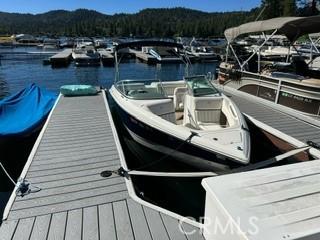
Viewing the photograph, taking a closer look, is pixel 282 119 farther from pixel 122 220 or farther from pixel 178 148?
pixel 122 220

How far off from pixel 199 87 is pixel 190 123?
0.94 meters

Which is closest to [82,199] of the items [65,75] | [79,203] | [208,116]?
[79,203]

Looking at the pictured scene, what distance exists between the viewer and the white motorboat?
440cm

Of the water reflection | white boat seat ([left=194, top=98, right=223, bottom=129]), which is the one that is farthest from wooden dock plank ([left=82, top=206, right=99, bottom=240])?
the water reflection

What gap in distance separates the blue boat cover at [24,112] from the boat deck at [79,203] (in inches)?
50.1

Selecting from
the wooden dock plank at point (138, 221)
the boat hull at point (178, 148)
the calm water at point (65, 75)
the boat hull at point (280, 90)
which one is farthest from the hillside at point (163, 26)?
the wooden dock plank at point (138, 221)

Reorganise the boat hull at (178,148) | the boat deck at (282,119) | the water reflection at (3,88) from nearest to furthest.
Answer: the boat hull at (178,148), the boat deck at (282,119), the water reflection at (3,88)

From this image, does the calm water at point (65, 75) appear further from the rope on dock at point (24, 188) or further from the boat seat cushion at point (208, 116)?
the rope on dock at point (24, 188)

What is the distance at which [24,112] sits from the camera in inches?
295

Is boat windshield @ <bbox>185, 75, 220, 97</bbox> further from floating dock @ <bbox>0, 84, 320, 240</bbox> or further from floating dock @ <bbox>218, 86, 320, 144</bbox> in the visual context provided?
floating dock @ <bbox>0, 84, 320, 240</bbox>

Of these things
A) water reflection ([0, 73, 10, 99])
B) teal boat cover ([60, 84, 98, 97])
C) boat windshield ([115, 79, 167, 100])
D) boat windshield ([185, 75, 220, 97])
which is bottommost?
water reflection ([0, 73, 10, 99])

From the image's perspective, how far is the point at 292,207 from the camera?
200 centimetres

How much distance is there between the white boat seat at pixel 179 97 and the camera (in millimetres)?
6962

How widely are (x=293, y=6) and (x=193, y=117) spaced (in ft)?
177
